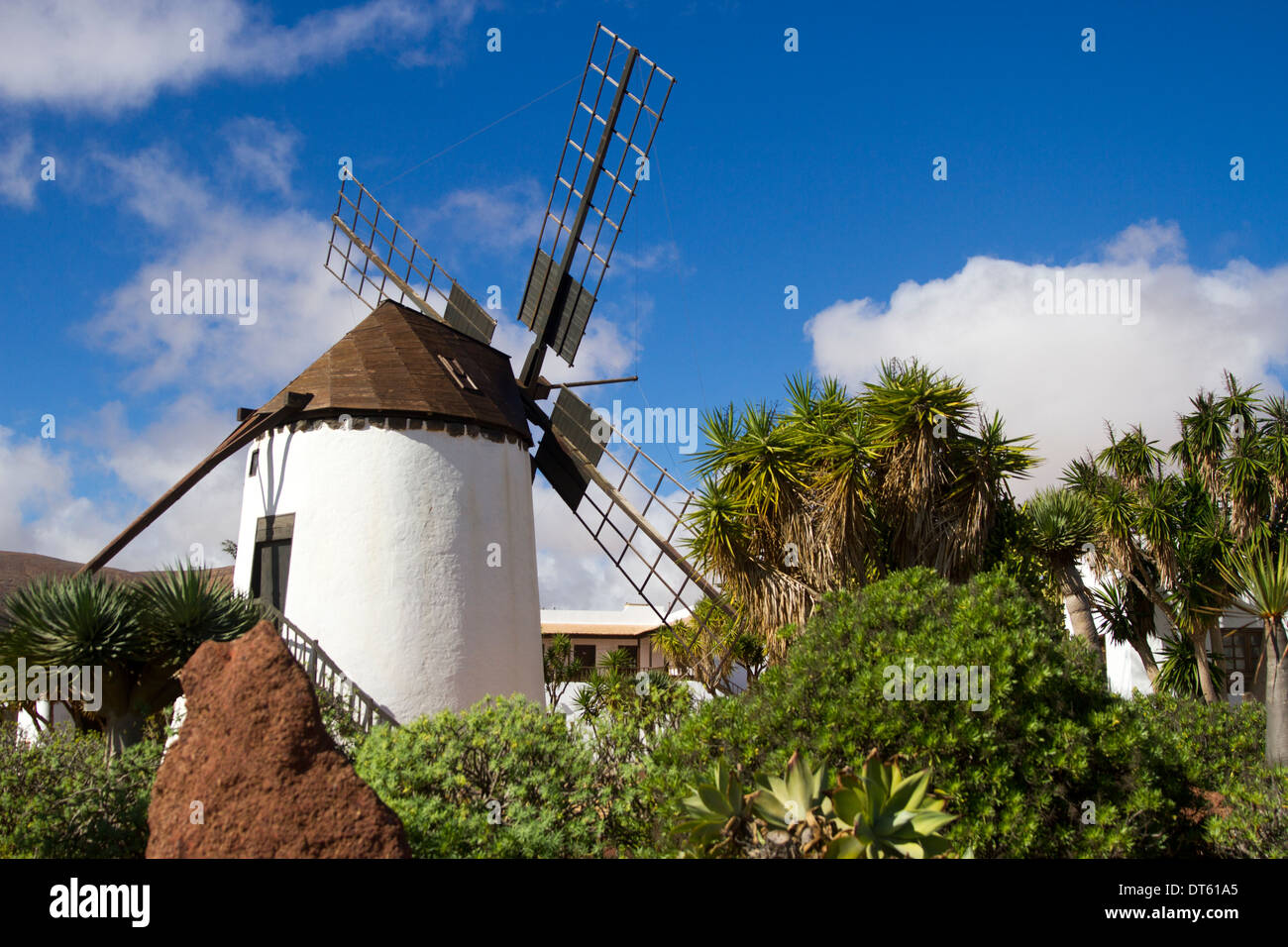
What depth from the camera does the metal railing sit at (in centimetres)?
1055

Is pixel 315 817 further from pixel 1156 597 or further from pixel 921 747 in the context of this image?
pixel 1156 597

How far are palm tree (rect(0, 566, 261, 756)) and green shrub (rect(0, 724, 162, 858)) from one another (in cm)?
157

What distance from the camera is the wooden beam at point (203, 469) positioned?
1284cm

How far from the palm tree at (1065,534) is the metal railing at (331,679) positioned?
10.7 meters

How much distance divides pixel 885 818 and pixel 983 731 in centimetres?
130

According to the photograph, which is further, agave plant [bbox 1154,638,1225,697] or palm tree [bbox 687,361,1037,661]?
agave plant [bbox 1154,638,1225,697]

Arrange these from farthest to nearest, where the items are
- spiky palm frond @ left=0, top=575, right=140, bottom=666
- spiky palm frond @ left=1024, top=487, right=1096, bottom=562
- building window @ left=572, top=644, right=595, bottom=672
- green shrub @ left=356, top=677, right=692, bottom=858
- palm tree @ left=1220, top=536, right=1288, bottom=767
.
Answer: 1. building window @ left=572, top=644, right=595, bottom=672
2. spiky palm frond @ left=1024, top=487, right=1096, bottom=562
3. spiky palm frond @ left=0, top=575, right=140, bottom=666
4. palm tree @ left=1220, top=536, right=1288, bottom=767
5. green shrub @ left=356, top=677, right=692, bottom=858

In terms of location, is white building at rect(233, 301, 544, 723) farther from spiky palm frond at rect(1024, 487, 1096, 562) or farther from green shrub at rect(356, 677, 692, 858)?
spiky palm frond at rect(1024, 487, 1096, 562)

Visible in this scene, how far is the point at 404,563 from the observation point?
39.8ft

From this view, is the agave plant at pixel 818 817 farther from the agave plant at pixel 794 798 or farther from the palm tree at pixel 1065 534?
the palm tree at pixel 1065 534

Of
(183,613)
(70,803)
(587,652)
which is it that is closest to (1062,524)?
(183,613)

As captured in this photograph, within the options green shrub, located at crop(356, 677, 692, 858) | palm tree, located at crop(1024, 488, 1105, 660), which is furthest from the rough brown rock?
palm tree, located at crop(1024, 488, 1105, 660)

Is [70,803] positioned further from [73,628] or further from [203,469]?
[203,469]

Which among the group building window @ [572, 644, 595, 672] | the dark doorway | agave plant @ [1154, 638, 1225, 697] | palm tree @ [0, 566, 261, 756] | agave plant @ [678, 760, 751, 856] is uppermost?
the dark doorway
